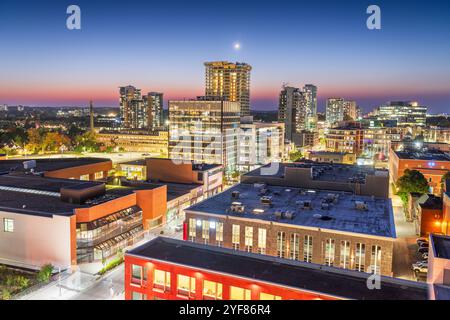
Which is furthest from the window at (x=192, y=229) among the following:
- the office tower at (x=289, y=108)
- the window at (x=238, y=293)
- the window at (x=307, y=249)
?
the office tower at (x=289, y=108)

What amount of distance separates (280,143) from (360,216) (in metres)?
77.9

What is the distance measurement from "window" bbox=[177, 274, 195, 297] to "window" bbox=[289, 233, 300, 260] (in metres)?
11.4

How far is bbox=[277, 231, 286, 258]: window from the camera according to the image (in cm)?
2912

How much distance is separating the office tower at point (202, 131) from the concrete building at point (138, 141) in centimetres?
3608

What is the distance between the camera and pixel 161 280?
2059cm

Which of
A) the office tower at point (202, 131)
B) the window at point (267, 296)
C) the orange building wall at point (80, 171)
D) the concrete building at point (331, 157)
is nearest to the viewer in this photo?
the window at point (267, 296)

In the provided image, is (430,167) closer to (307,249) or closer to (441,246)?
(307,249)

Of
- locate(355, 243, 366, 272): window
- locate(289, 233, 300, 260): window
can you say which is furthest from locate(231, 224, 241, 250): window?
locate(355, 243, 366, 272): window

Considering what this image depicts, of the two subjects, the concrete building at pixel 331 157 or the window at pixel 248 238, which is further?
the concrete building at pixel 331 157

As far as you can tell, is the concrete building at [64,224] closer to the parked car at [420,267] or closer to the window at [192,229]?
the window at [192,229]

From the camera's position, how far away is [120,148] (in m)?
122

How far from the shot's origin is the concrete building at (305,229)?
1062 inches

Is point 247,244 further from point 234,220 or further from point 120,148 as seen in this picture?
point 120,148

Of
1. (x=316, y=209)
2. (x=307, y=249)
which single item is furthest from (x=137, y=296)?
(x=316, y=209)
